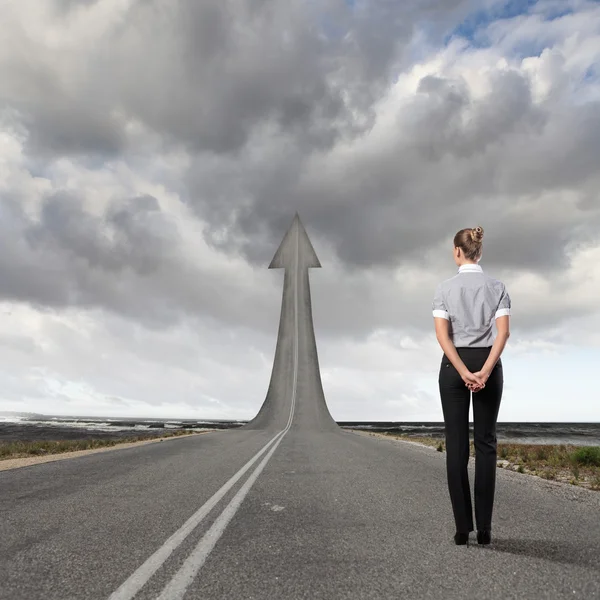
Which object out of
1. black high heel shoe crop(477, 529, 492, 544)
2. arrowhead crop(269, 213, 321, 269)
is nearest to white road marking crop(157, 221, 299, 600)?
black high heel shoe crop(477, 529, 492, 544)

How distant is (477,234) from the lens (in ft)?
13.3

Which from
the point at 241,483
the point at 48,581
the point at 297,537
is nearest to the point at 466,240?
the point at 297,537

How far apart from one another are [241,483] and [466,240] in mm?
4748

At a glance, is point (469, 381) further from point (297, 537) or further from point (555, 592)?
point (297, 537)

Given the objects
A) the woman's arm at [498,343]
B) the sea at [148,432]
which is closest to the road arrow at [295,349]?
the sea at [148,432]

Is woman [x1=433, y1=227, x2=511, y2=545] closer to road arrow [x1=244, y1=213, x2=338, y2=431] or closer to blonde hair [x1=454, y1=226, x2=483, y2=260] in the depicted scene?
blonde hair [x1=454, y1=226, x2=483, y2=260]

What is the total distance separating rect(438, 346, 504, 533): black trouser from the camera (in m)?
3.71

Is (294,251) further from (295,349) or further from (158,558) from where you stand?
(158,558)

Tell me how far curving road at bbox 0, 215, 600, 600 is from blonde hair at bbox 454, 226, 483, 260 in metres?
2.17

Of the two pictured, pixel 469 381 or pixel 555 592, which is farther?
pixel 469 381

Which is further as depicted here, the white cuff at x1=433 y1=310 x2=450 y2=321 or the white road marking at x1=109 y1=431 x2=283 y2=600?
the white cuff at x1=433 y1=310 x2=450 y2=321

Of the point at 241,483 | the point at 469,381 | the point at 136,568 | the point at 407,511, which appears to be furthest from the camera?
the point at 241,483

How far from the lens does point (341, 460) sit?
34.3ft

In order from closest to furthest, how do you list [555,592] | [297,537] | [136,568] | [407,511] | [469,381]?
[555,592] < [136,568] < [469,381] < [297,537] < [407,511]
